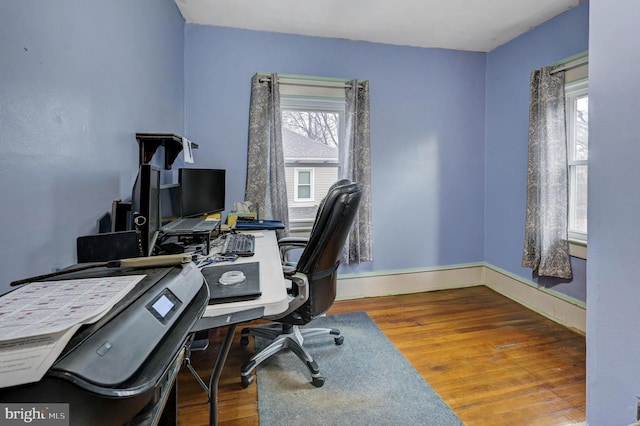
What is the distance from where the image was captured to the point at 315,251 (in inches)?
65.4

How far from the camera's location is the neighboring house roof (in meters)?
3.06

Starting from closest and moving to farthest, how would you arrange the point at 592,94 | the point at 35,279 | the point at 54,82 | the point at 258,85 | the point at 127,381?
1. the point at 127,381
2. the point at 35,279
3. the point at 54,82
4. the point at 592,94
5. the point at 258,85

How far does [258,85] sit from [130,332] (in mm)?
2697

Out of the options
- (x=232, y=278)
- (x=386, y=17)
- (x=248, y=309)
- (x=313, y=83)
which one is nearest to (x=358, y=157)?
(x=313, y=83)

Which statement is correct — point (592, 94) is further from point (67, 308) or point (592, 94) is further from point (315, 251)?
point (67, 308)

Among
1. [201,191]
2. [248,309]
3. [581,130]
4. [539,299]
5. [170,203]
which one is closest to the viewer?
[248,309]

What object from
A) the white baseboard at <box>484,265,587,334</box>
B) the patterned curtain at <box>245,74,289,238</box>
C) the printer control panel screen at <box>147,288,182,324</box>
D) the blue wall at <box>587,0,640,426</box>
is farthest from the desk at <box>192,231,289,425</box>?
the white baseboard at <box>484,265,587,334</box>

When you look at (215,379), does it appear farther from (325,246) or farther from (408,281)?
(408,281)

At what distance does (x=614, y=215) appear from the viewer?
1.23 metres

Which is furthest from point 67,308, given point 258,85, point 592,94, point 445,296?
point 445,296

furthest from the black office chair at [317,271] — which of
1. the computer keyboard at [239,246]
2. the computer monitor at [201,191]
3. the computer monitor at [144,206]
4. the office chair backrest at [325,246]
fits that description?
the computer monitor at [201,191]

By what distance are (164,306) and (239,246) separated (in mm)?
1194

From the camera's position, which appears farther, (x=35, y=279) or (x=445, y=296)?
(x=445, y=296)

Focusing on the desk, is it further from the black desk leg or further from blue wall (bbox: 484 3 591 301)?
blue wall (bbox: 484 3 591 301)
